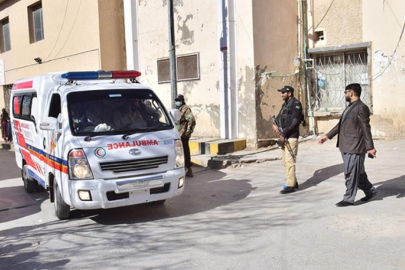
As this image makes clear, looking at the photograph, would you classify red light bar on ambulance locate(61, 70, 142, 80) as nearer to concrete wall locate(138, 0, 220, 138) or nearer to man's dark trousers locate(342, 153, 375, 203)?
man's dark trousers locate(342, 153, 375, 203)

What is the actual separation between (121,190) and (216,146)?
18.2 feet

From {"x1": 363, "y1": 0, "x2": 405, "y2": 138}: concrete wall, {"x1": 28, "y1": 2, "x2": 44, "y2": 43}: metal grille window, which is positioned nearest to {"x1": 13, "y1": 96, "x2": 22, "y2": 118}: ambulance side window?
{"x1": 363, "y1": 0, "x2": 405, "y2": 138}: concrete wall

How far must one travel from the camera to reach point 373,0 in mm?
11203

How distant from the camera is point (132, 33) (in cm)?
1470

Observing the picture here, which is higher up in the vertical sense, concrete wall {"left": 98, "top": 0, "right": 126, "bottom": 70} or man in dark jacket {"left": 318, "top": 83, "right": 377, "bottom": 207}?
concrete wall {"left": 98, "top": 0, "right": 126, "bottom": 70}

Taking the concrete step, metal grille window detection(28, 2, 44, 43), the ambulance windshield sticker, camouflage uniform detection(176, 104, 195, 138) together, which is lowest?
the concrete step

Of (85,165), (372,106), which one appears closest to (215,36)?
(372,106)

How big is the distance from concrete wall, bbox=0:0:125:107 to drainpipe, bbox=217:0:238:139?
5774 mm

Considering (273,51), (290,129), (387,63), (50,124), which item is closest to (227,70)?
(273,51)

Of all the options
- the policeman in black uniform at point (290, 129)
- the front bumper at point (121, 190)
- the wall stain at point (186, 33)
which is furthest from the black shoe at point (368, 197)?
the wall stain at point (186, 33)

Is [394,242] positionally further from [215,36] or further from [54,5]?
[54,5]

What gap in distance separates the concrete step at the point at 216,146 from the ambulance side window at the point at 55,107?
509 centimetres

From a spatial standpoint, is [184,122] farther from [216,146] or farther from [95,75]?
[95,75]

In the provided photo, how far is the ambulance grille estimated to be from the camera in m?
5.83
